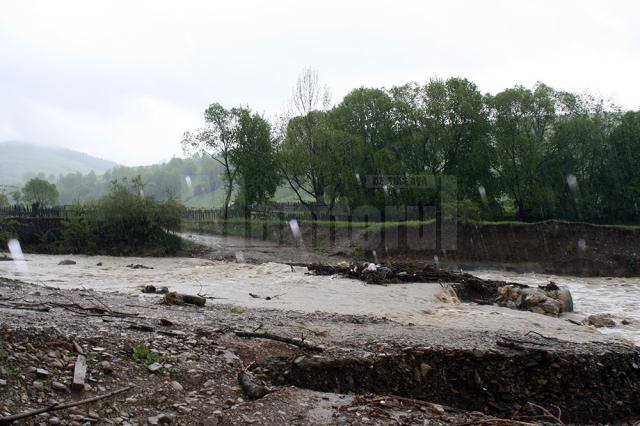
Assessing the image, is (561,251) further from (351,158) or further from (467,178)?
(351,158)

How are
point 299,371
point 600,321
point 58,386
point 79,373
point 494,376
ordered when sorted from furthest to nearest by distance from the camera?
point 600,321, point 494,376, point 299,371, point 79,373, point 58,386

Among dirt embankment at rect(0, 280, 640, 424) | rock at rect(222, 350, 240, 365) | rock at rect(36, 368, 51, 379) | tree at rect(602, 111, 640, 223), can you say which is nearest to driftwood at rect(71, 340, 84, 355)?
dirt embankment at rect(0, 280, 640, 424)

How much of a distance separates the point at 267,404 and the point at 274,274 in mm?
18124

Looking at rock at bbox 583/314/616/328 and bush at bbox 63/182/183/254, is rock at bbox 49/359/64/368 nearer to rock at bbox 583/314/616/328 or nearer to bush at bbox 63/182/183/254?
rock at bbox 583/314/616/328

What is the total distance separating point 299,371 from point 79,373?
286cm

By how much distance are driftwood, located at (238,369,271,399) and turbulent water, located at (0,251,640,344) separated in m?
6.91

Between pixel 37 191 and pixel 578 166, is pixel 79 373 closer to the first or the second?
pixel 578 166

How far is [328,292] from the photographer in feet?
60.0

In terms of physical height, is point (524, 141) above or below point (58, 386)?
above

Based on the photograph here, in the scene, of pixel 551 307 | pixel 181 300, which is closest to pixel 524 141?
pixel 551 307

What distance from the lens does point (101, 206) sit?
33.5 meters

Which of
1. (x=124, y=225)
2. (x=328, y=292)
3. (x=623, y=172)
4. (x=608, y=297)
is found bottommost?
(x=608, y=297)

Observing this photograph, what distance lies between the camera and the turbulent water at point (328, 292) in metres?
13.8

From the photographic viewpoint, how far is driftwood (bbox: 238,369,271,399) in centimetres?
611
